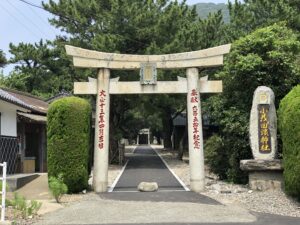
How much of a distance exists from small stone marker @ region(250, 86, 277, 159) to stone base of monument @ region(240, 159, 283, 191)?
A: 1.62ft

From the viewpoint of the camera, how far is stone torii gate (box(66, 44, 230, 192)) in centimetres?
1639

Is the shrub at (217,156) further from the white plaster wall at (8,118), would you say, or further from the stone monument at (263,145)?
the white plaster wall at (8,118)

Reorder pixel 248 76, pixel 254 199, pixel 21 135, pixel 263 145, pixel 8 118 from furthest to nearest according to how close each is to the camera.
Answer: pixel 21 135 < pixel 8 118 < pixel 248 76 < pixel 263 145 < pixel 254 199

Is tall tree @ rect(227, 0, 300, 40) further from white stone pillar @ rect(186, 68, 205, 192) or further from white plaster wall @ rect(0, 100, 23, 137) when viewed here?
white plaster wall @ rect(0, 100, 23, 137)

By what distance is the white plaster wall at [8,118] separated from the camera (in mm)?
20375

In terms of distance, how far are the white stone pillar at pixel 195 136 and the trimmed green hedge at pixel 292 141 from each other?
11.3ft

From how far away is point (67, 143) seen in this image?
15203 millimetres

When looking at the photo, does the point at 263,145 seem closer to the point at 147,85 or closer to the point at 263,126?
the point at 263,126

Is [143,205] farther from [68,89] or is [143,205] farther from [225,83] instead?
[68,89]

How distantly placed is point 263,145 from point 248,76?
10.8 ft

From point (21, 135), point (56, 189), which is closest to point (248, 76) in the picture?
point (56, 189)

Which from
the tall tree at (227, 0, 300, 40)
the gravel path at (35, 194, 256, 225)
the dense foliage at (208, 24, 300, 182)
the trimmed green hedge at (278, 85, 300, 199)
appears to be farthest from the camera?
the tall tree at (227, 0, 300, 40)

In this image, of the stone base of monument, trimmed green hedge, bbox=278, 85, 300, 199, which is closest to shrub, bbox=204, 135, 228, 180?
the stone base of monument

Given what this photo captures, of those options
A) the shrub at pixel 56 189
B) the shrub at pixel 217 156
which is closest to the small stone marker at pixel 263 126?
the shrub at pixel 217 156
